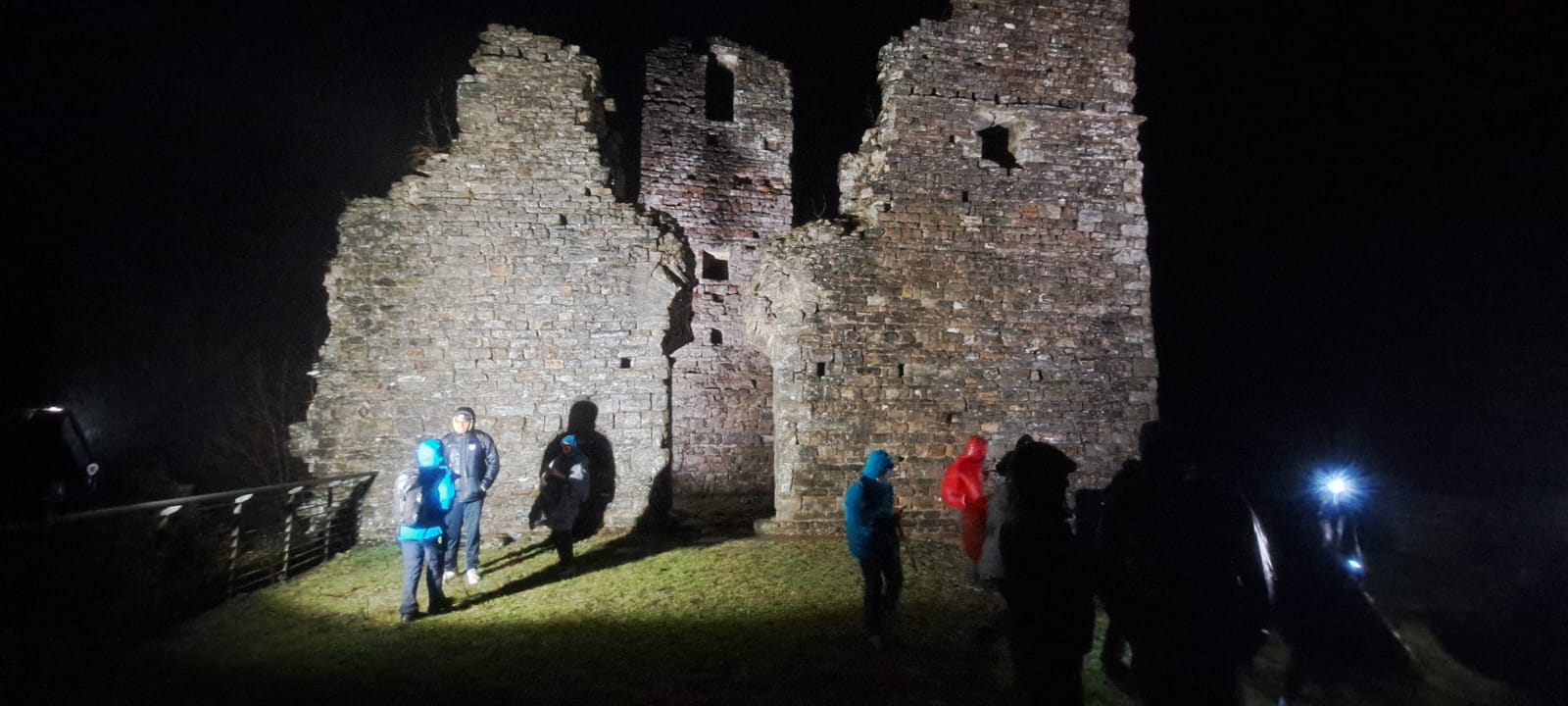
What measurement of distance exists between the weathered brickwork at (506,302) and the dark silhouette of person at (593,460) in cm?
10

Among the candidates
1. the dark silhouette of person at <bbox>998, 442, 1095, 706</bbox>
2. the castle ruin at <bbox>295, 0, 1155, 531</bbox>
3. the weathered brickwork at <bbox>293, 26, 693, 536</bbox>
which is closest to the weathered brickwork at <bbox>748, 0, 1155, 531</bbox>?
the castle ruin at <bbox>295, 0, 1155, 531</bbox>

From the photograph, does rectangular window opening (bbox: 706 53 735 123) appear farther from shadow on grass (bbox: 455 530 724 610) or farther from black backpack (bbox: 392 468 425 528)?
black backpack (bbox: 392 468 425 528)

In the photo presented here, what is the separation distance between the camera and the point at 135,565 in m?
4.46

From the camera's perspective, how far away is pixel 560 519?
6234 millimetres

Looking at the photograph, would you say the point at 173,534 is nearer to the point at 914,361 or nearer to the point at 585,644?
the point at 585,644

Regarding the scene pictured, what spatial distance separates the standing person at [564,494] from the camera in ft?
20.5

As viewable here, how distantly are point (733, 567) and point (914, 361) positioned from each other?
3.38 m

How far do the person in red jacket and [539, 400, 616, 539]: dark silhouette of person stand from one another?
4205 mm

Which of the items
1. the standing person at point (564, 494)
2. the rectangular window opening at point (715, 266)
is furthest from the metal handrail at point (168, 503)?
the rectangular window opening at point (715, 266)

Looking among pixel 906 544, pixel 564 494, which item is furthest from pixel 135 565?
pixel 906 544

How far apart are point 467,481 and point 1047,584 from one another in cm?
511

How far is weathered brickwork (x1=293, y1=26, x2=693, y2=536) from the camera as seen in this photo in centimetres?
746

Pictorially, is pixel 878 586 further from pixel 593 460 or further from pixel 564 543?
pixel 593 460

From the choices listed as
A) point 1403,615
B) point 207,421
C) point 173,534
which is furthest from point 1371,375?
point 207,421
